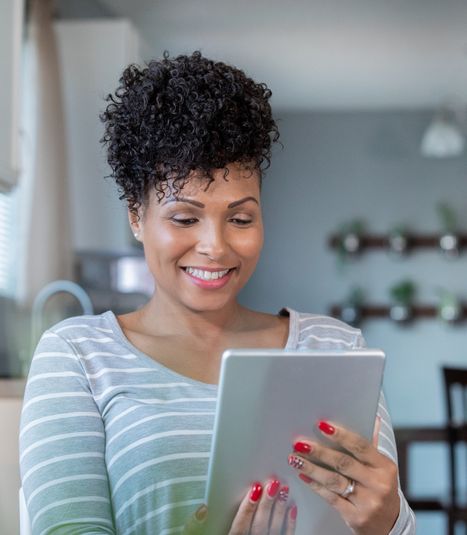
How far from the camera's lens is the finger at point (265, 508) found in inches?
38.5

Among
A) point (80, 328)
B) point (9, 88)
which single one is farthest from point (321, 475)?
point (9, 88)

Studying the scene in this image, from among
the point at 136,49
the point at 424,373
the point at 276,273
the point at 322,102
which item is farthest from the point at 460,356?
the point at 136,49

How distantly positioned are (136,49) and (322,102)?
224cm

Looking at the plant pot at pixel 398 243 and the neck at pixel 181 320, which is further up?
the neck at pixel 181 320

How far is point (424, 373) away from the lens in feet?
18.9

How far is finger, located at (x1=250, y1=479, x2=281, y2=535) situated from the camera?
38.5 inches

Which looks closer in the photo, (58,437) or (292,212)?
(58,437)

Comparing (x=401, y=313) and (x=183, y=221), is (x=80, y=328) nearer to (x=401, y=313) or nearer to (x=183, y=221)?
(x=183, y=221)

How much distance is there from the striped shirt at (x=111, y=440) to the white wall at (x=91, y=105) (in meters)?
2.53

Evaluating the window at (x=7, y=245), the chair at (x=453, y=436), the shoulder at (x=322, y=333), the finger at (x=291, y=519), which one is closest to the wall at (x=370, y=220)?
the chair at (x=453, y=436)

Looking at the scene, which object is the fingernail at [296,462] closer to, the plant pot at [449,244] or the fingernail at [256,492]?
the fingernail at [256,492]

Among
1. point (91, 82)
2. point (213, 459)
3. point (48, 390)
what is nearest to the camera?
point (213, 459)

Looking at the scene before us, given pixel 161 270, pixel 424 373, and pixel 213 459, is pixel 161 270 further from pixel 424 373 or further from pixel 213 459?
pixel 424 373

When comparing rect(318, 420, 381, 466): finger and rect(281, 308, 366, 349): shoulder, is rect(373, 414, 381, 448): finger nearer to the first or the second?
rect(318, 420, 381, 466): finger
